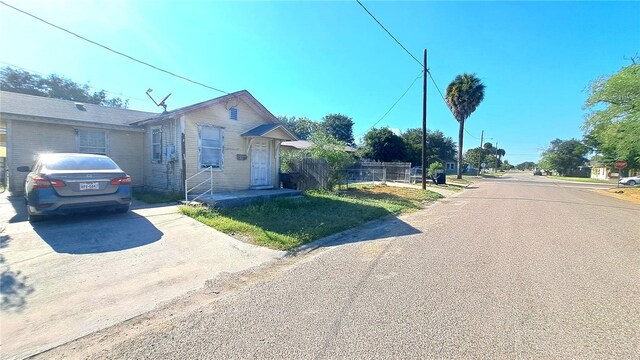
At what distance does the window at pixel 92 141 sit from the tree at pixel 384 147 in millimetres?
30179

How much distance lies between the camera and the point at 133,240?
554 cm

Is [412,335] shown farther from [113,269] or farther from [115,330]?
[113,269]

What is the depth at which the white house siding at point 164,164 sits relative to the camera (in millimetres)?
10352

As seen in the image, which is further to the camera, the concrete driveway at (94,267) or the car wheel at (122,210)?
the car wheel at (122,210)

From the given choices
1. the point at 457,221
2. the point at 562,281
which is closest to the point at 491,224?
the point at 457,221

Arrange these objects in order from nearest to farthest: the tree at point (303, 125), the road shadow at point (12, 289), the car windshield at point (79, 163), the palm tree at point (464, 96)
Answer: the road shadow at point (12, 289)
the car windshield at point (79, 163)
the palm tree at point (464, 96)
the tree at point (303, 125)

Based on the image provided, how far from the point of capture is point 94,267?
426 centimetres

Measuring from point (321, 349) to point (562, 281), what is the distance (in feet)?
12.2

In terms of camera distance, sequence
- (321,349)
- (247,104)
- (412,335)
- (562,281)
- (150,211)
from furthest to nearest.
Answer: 1. (247,104)
2. (150,211)
3. (562,281)
4. (412,335)
5. (321,349)

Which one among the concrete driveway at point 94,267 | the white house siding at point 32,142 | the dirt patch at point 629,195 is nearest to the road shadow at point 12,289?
the concrete driveway at point 94,267

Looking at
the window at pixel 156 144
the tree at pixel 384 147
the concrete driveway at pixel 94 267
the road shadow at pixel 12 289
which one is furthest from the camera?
the tree at pixel 384 147

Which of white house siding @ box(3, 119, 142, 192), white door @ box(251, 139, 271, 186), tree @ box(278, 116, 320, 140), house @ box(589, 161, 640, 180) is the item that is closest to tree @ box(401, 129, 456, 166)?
tree @ box(278, 116, 320, 140)

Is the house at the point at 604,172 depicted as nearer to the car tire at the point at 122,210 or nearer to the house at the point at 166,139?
the house at the point at 166,139

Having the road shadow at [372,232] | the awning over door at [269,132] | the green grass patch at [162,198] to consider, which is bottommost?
the road shadow at [372,232]
